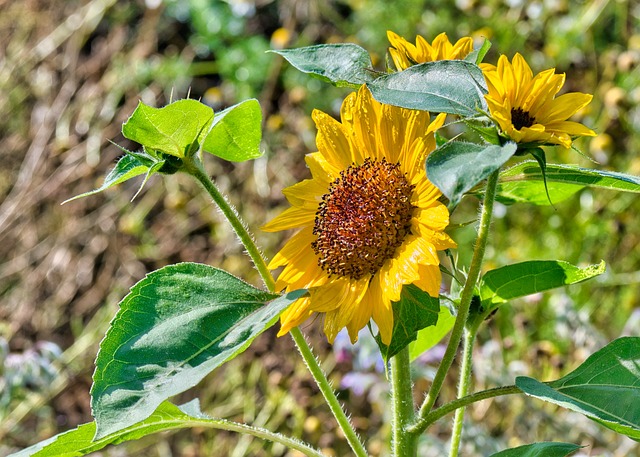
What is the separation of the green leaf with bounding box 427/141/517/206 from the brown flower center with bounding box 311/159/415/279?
13 centimetres

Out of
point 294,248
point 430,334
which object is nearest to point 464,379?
point 430,334

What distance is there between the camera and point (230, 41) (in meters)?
2.76

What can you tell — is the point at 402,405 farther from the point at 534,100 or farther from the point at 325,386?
the point at 534,100

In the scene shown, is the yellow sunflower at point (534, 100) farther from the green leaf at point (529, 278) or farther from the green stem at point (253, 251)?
the green stem at point (253, 251)

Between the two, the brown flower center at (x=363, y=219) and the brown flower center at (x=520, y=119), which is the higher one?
the brown flower center at (x=520, y=119)

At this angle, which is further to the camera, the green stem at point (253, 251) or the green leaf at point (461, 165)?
the green stem at point (253, 251)

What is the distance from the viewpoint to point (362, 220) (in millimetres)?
695

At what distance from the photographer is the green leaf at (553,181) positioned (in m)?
0.62

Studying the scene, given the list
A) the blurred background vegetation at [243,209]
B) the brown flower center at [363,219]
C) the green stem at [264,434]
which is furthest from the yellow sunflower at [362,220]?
the blurred background vegetation at [243,209]

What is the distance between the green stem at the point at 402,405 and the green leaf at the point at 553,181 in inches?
6.6

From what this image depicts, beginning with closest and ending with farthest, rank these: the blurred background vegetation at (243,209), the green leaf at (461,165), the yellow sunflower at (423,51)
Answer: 1. the green leaf at (461,165)
2. the yellow sunflower at (423,51)
3. the blurred background vegetation at (243,209)

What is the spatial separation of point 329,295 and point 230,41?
2.20m

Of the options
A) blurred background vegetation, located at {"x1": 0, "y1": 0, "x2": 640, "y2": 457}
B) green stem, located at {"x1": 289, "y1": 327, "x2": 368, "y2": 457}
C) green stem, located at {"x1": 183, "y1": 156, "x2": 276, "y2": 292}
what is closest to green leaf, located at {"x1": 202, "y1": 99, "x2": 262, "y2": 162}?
green stem, located at {"x1": 183, "y1": 156, "x2": 276, "y2": 292}

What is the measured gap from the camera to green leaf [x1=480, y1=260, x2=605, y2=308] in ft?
2.26
